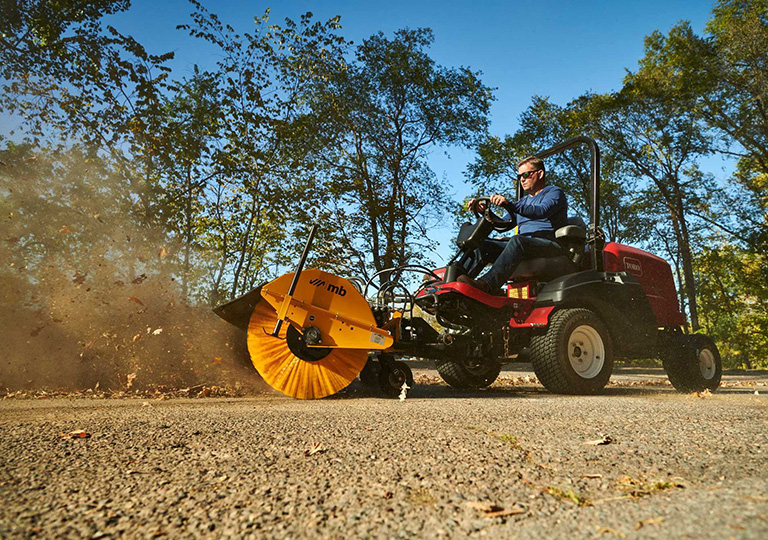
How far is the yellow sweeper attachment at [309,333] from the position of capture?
436 cm

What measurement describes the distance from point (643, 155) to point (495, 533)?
22.3 meters

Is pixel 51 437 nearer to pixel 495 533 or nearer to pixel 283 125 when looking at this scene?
pixel 495 533

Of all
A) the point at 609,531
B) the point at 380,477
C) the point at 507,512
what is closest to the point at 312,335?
the point at 380,477

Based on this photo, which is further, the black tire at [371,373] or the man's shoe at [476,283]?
the black tire at [371,373]

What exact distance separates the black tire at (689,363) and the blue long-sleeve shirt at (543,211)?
2.22 meters

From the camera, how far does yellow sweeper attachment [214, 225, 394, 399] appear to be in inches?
172

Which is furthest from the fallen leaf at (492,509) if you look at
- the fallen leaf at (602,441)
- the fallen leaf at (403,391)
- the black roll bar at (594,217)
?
the black roll bar at (594,217)

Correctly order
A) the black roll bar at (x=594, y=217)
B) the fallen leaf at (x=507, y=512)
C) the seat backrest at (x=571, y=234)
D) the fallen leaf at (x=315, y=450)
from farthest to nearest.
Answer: the black roll bar at (x=594, y=217), the seat backrest at (x=571, y=234), the fallen leaf at (x=315, y=450), the fallen leaf at (x=507, y=512)

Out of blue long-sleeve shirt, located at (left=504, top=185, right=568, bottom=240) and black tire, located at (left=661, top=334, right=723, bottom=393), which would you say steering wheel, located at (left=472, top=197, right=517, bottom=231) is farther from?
black tire, located at (left=661, top=334, right=723, bottom=393)

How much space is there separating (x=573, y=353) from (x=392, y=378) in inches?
76.4

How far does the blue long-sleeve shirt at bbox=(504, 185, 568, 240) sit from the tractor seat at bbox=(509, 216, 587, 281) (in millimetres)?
117

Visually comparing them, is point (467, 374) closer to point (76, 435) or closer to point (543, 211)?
point (543, 211)

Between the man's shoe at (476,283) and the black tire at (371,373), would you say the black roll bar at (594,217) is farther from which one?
the black tire at (371,373)

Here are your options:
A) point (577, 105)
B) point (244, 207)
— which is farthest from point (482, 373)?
point (577, 105)
